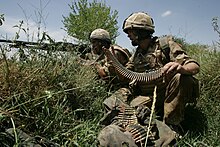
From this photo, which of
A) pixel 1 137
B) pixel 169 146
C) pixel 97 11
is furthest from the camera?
pixel 97 11

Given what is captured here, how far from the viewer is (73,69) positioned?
13.8 ft

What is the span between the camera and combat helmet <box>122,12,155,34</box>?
13.3 feet

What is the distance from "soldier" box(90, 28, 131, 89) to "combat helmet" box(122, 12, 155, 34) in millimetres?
487

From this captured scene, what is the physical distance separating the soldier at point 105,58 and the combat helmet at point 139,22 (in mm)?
487

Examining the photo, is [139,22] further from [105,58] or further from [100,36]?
[100,36]

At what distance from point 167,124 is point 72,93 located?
3.65 ft

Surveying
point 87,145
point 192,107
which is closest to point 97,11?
point 192,107

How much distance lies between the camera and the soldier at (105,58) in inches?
174

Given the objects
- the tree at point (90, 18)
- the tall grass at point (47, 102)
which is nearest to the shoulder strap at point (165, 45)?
the tall grass at point (47, 102)

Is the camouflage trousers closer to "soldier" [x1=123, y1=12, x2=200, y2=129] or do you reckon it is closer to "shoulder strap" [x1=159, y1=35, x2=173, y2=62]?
"soldier" [x1=123, y1=12, x2=200, y2=129]

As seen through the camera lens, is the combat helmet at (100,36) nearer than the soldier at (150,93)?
No

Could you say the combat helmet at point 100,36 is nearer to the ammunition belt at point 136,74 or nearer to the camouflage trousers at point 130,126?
the ammunition belt at point 136,74

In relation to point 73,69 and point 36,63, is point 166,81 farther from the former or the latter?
point 36,63

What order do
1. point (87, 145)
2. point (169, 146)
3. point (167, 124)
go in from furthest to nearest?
1. point (167, 124)
2. point (169, 146)
3. point (87, 145)
